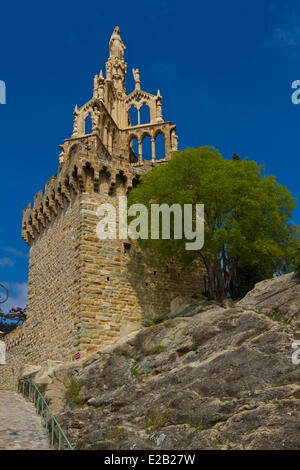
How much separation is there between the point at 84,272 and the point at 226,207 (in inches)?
290

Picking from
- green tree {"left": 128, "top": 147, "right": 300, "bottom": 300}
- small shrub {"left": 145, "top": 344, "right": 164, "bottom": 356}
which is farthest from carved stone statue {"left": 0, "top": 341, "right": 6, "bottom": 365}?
small shrub {"left": 145, "top": 344, "right": 164, "bottom": 356}

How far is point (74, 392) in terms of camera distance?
53.1 feet

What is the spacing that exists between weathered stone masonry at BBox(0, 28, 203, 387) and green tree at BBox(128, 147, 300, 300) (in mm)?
1644

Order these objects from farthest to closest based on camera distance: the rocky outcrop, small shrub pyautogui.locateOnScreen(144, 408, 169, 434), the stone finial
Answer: the stone finial, small shrub pyautogui.locateOnScreen(144, 408, 169, 434), the rocky outcrop

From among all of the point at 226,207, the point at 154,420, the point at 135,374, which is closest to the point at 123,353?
the point at 135,374

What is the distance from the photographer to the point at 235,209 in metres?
21.2

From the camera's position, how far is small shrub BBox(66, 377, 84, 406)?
15.6 m

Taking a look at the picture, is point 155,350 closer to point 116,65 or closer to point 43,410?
point 43,410

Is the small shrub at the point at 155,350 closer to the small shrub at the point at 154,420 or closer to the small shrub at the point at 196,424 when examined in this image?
the small shrub at the point at 154,420

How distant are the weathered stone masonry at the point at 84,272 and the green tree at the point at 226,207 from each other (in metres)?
1.64

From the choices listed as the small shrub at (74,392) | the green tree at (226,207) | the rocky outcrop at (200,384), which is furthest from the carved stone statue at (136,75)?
the small shrub at (74,392)

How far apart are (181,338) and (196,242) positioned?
6.08 metres

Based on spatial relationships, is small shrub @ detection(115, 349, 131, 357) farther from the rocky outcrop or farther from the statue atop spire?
the statue atop spire

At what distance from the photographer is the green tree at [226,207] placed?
20.9 metres
